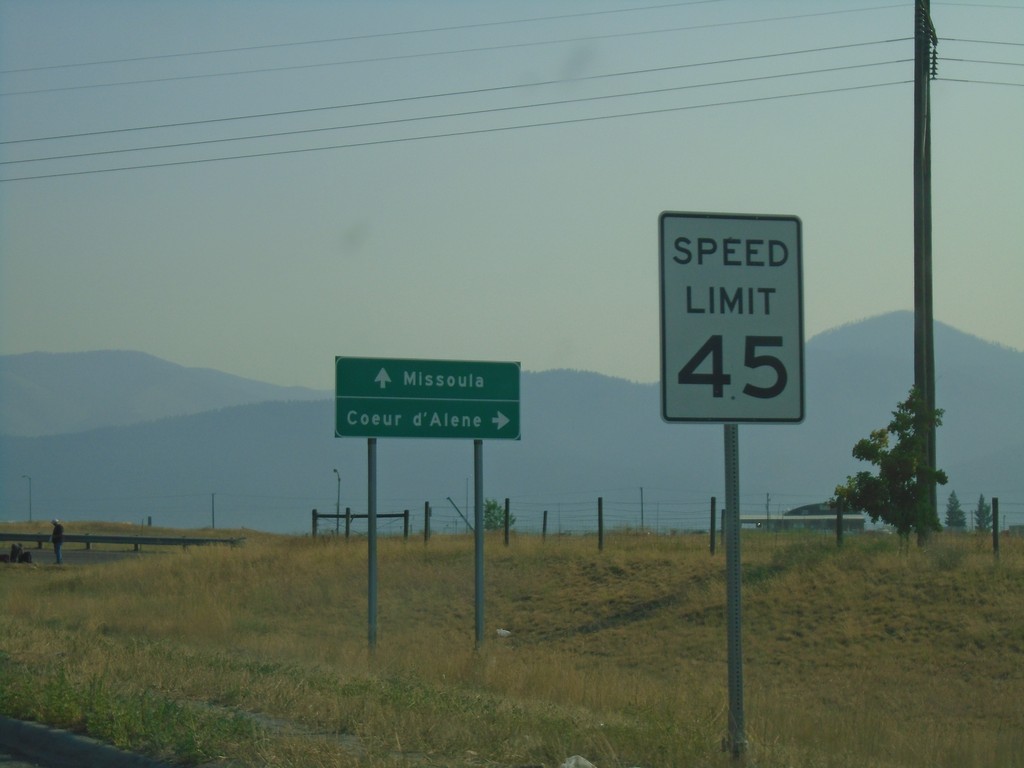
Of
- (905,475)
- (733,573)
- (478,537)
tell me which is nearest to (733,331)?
(733,573)

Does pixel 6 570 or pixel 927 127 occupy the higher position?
pixel 927 127

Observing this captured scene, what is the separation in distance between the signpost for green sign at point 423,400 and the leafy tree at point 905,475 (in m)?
11.1

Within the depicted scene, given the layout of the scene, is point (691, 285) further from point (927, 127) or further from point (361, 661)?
point (927, 127)

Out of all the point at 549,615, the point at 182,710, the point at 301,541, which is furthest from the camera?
the point at 301,541

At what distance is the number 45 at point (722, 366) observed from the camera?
7512 millimetres

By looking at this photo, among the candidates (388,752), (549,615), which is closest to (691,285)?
(388,752)

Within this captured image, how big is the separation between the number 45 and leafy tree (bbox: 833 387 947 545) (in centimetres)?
2094

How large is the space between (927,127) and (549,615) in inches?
540

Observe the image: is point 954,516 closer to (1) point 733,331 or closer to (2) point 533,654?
(2) point 533,654

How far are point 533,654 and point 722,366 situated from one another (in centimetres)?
1559

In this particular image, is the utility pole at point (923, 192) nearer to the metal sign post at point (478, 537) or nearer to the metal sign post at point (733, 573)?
the metal sign post at point (478, 537)

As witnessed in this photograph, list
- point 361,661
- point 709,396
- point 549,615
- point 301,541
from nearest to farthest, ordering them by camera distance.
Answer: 1. point 709,396
2. point 361,661
3. point 549,615
4. point 301,541

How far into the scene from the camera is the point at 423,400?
19734 millimetres

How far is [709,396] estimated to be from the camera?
751cm
